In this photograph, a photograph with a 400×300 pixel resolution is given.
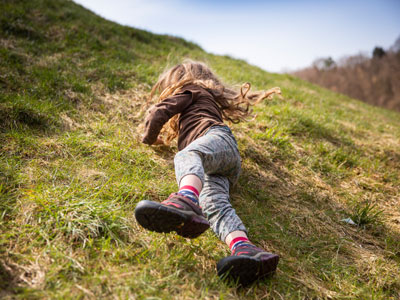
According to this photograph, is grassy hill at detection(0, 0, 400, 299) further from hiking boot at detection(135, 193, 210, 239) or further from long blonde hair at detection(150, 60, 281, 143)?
long blonde hair at detection(150, 60, 281, 143)

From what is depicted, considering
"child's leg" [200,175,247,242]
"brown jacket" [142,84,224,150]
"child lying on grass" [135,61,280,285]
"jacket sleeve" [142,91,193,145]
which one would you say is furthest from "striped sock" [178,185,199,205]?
"jacket sleeve" [142,91,193,145]

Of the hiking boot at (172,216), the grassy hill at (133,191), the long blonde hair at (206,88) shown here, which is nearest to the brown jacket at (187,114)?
the long blonde hair at (206,88)

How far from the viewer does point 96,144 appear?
2707 mm

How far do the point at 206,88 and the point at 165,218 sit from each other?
173cm

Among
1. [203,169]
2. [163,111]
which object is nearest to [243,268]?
[203,169]

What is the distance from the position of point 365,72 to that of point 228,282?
1104 inches

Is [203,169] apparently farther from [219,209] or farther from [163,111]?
[163,111]

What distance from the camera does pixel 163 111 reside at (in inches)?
94.7

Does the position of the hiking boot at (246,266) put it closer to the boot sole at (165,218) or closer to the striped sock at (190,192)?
the boot sole at (165,218)

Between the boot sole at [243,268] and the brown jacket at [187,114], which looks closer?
the boot sole at [243,268]

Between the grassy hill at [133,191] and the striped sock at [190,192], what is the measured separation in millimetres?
343

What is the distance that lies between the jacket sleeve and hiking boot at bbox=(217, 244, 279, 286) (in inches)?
53.6

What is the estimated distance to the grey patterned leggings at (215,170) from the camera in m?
1.83

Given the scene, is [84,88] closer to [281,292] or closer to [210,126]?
[210,126]
